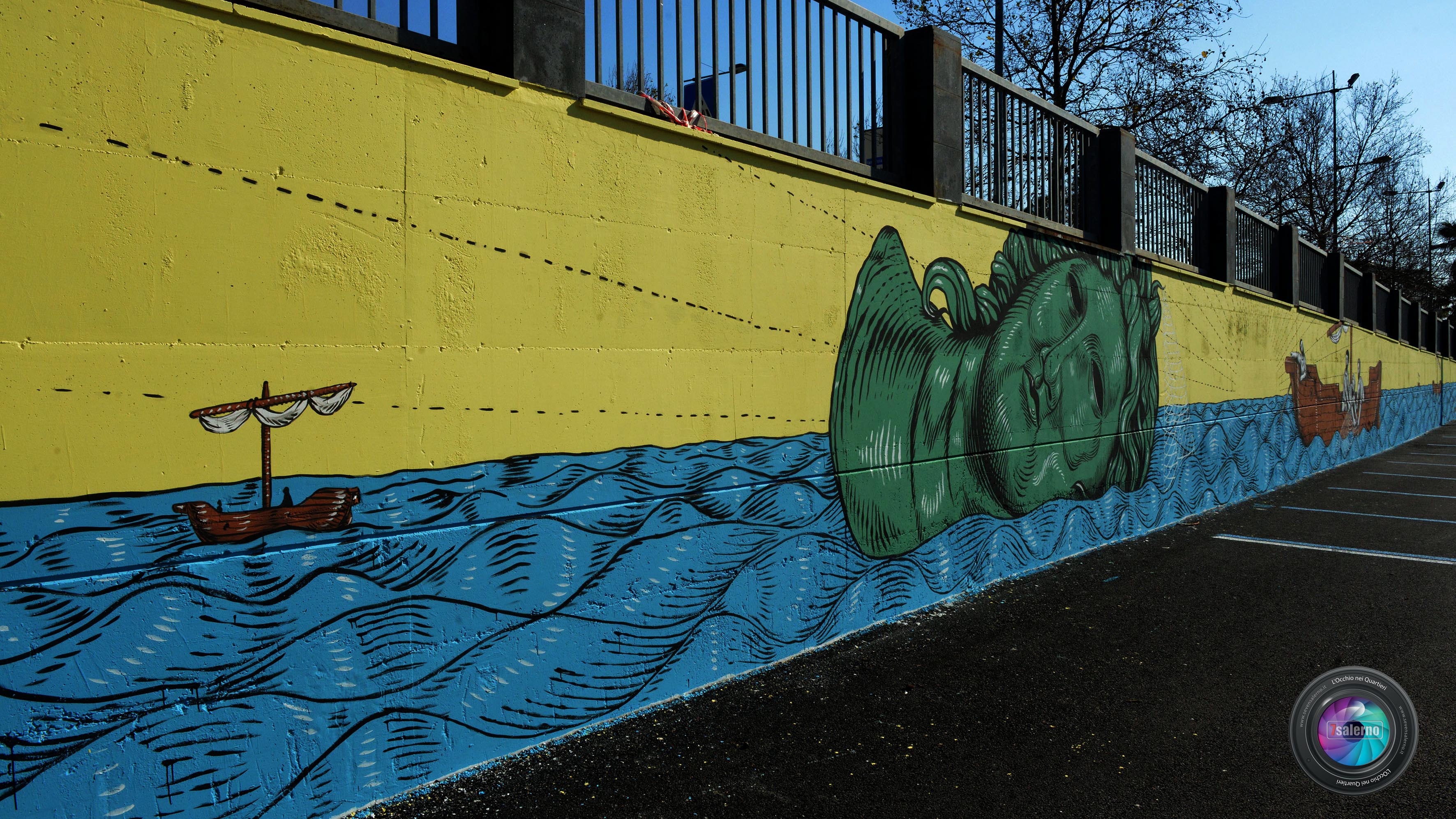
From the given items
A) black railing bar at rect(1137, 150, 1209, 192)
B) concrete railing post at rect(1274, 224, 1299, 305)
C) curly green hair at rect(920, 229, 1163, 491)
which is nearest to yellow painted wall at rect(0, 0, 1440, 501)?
curly green hair at rect(920, 229, 1163, 491)

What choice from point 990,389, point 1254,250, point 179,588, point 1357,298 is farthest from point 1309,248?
point 179,588

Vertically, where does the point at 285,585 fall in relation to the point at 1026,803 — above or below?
above

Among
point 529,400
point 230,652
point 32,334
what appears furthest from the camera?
point 529,400

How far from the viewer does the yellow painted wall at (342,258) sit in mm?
2438

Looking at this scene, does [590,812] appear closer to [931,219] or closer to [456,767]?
[456,767]

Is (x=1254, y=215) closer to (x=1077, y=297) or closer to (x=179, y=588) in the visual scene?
(x=1077, y=297)

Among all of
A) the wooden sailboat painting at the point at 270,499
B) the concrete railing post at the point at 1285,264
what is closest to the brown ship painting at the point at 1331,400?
the concrete railing post at the point at 1285,264

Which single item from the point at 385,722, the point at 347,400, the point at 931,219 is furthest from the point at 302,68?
the point at 931,219

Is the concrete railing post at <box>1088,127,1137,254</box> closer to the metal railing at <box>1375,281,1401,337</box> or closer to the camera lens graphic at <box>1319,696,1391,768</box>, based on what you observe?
the camera lens graphic at <box>1319,696,1391,768</box>

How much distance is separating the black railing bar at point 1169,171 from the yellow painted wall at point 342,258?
600 cm

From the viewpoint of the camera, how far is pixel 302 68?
9.56 ft

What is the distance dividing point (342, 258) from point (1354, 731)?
4040mm

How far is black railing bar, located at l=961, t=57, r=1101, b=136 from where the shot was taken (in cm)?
661

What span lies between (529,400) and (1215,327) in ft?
31.6
